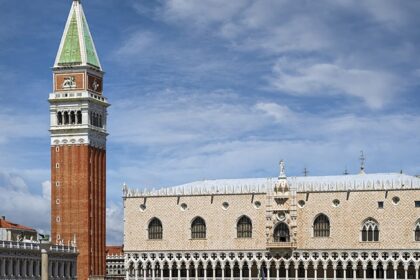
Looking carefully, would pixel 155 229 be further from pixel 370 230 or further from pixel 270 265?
pixel 370 230

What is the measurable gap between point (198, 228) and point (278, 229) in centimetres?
963

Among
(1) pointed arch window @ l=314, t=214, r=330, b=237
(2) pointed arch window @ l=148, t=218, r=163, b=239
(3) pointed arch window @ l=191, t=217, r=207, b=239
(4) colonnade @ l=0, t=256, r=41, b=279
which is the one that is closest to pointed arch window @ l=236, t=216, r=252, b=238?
(3) pointed arch window @ l=191, t=217, r=207, b=239

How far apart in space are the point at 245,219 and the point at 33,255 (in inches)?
994

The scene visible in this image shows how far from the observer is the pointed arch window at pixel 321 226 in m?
117

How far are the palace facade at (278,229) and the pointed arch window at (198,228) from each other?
11 cm

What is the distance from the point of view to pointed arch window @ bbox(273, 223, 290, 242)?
118562 mm

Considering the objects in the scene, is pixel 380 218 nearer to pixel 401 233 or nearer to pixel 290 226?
pixel 401 233

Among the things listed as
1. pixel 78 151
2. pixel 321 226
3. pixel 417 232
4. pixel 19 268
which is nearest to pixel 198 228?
pixel 321 226

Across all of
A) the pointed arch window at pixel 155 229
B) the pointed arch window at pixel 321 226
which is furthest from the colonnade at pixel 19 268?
the pointed arch window at pixel 321 226

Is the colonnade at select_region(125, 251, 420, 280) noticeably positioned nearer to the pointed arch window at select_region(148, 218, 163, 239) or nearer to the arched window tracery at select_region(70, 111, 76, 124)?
the pointed arch window at select_region(148, 218, 163, 239)

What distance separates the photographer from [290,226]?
117938mm

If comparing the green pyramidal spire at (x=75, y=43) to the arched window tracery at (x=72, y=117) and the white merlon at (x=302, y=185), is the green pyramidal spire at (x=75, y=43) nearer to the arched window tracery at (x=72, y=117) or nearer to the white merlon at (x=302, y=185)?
the arched window tracery at (x=72, y=117)

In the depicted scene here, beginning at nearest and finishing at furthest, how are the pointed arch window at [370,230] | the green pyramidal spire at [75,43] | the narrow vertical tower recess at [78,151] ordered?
the pointed arch window at [370,230]
the narrow vertical tower recess at [78,151]
the green pyramidal spire at [75,43]

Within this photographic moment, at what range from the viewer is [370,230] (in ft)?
377
